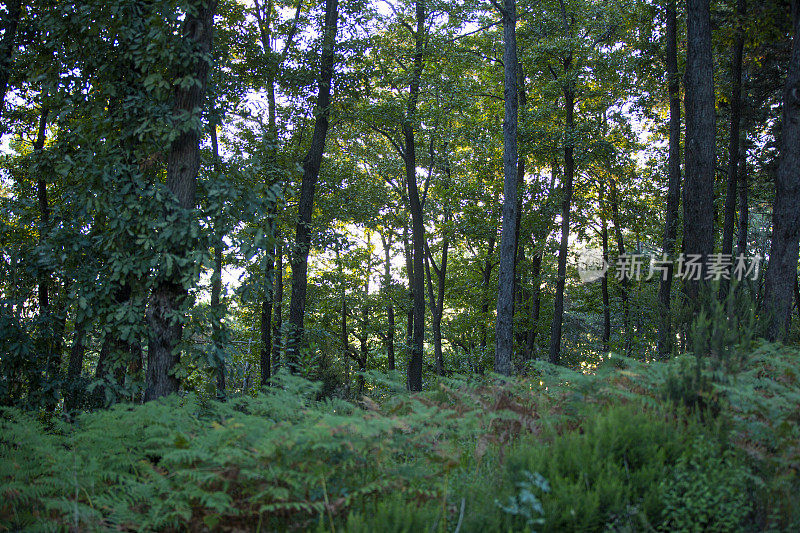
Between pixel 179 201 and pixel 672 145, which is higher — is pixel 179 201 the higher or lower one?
the lower one


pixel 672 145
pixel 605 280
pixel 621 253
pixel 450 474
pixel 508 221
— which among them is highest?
pixel 672 145

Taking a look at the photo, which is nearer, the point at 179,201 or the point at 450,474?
the point at 450,474

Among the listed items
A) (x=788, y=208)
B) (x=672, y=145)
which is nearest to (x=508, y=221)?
(x=788, y=208)

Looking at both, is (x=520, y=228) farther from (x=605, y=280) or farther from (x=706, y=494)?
(x=706, y=494)

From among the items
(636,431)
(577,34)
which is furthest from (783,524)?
(577,34)

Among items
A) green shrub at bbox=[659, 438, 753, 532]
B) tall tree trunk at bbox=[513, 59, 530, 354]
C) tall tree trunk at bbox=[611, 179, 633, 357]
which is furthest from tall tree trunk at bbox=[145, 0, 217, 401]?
tall tree trunk at bbox=[611, 179, 633, 357]

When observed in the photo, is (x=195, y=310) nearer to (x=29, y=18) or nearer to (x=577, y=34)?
(x=29, y=18)

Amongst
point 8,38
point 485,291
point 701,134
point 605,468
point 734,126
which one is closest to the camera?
point 605,468

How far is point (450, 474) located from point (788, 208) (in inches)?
382

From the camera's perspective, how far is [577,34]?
17.8 meters

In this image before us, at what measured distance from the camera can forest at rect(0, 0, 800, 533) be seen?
327cm

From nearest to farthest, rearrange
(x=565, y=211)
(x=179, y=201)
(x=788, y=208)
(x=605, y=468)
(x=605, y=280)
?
(x=605, y=468) < (x=179, y=201) < (x=788, y=208) < (x=565, y=211) < (x=605, y=280)

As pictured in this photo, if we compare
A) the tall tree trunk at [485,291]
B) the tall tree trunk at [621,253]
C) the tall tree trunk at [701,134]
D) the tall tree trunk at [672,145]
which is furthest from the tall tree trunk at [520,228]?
the tall tree trunk at [701,134]

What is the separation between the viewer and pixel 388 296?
76.4ft
